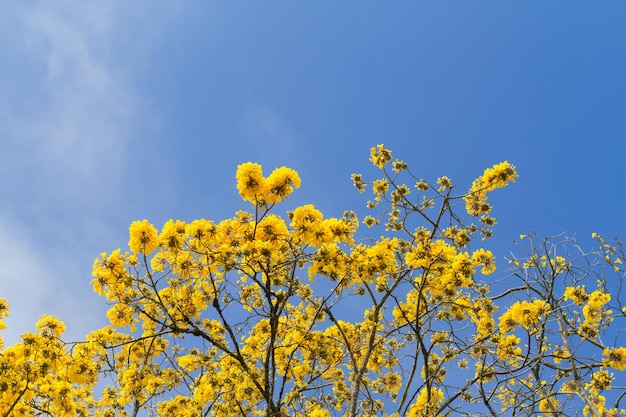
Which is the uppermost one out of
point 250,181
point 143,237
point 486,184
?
point 486,184

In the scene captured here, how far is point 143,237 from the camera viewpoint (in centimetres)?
470

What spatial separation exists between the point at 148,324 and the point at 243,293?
190 cm

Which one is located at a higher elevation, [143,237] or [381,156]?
[381,156]

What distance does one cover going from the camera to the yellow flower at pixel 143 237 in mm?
4656

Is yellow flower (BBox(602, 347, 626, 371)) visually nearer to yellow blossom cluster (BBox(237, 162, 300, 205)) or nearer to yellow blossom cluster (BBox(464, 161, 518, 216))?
yellow blossom cluster (BBox(464, 161, 518, 216))

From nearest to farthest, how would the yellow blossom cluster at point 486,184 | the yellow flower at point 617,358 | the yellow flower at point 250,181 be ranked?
the yellow flower at point 250,181
the yellow flower at point 617,358
the yellow blossom cluster at point 486,184

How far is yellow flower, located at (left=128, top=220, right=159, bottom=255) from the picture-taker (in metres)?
4.66

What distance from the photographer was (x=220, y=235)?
192 inches

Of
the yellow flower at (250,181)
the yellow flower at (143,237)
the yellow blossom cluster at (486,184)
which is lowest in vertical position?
the yellow flower at (143,237)

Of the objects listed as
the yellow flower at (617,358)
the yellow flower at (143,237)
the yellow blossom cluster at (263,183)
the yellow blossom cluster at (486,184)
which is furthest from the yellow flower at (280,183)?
the yellow flower at (617,358)

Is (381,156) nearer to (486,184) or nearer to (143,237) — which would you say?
(486,184)

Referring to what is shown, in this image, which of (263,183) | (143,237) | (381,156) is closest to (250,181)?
(263,183)

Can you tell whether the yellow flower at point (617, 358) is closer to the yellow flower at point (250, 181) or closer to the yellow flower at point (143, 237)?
the yellow flower at point (250, 181)

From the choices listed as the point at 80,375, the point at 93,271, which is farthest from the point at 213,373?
the point at 93,271
